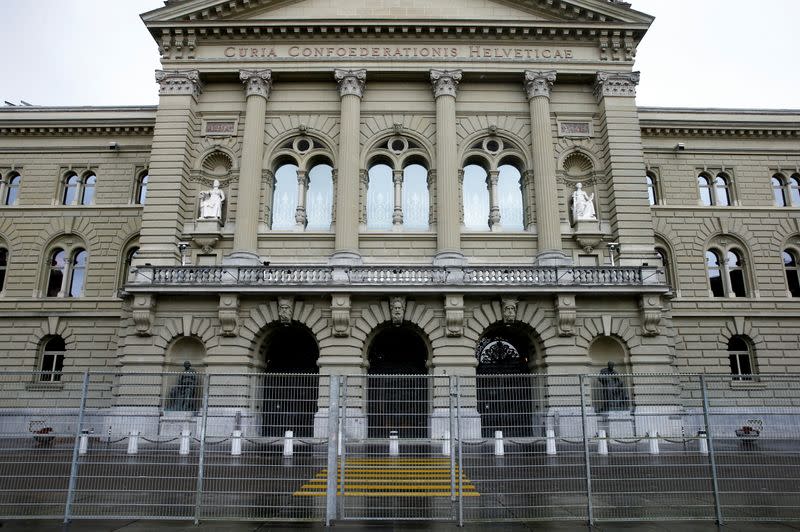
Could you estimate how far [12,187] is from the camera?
33.0 meters

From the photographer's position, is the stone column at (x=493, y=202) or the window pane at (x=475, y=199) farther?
the window pane at (x=475, y=199)

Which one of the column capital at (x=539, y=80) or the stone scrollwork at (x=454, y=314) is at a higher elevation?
the column capital at (x=539, y=80)

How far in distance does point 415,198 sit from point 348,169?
3.77 metres

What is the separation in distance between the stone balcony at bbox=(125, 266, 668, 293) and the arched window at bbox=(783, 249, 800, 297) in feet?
41.8

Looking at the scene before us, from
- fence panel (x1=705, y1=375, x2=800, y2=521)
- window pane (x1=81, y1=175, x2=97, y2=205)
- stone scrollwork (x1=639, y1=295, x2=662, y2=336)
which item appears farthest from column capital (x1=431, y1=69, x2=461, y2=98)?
window pane (x1=81, y1=175, x2=97, y2=205)

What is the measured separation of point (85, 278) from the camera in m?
31.2

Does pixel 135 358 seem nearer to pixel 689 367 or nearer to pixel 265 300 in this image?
pixel 265 300

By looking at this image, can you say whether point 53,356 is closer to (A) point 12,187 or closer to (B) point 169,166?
(A) point 12,187

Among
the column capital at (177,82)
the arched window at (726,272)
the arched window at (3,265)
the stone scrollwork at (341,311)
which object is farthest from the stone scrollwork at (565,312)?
the arched window at (3,265)

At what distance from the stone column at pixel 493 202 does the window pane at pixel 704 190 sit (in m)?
13.6

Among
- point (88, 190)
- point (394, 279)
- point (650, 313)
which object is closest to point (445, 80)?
point (394, 279)

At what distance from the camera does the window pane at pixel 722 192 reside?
3228cm

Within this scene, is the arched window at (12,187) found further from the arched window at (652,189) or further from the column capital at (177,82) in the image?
the arched window at (652,189)

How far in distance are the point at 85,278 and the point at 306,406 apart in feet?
81.8
